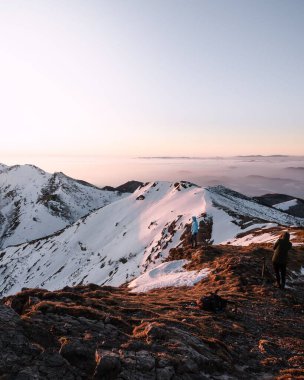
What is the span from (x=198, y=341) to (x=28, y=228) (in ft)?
584

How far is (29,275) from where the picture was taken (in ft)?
309

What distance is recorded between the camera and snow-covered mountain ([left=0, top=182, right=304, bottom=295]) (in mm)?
55656

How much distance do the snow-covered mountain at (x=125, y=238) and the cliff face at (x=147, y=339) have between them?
102 feet

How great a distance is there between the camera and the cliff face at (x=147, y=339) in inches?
→ 299

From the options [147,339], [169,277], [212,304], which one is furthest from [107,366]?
[169,277]

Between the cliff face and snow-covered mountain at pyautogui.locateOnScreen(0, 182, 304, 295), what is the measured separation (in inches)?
1226

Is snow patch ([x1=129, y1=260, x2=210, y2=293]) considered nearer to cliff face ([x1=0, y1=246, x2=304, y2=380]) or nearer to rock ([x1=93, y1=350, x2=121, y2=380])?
cliff face ([x1=0, y1=246, x2=304, y2=380])

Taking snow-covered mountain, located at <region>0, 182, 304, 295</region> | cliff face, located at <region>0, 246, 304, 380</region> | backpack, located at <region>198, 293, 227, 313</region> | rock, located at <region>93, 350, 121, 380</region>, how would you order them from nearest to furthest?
1. rock, located at <region>93, 350, 121, 380</region>
2. cliff face, located at <region>0, 246, 304, 380</region>
3. backpack, located at <region>198, 293, 227, 313</region>
4. snow-covered mountain, located at <region>0, 182, 304, 295</region>

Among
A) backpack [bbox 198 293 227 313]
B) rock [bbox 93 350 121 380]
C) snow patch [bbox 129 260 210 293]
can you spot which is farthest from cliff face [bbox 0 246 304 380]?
snow patch [bbox 129 260 210 293]

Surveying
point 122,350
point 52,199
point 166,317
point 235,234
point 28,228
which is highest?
point 122,350

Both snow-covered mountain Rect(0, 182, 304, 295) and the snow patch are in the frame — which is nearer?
the snow patch

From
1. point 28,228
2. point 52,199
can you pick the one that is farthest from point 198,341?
point 52,199

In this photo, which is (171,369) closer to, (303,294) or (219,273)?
(303,294)

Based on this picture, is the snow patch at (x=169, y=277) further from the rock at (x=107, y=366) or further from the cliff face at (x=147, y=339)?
the rock at (x=107, y=366)
